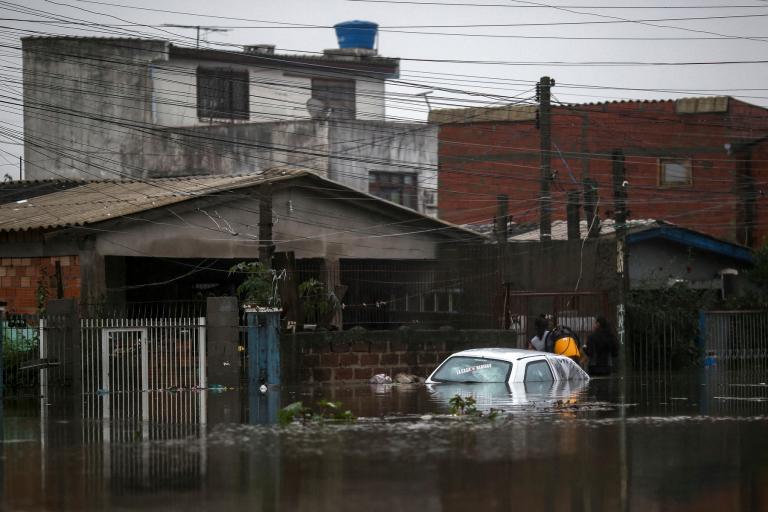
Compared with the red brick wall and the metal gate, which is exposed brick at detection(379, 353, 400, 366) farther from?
the red brick wall

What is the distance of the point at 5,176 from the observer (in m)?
43.5

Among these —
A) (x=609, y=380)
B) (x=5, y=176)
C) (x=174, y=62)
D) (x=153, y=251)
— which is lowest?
(x=609, y=380)

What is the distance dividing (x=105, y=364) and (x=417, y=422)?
827cm

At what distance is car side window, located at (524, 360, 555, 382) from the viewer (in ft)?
66.7

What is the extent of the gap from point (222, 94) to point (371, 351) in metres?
25.3

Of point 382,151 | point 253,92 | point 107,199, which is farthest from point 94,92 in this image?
point 107,199

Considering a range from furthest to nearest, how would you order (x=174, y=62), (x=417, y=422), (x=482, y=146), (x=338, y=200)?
(x=482, y=146), (x=174, y=62), (x=338, y=200), (x=417, y=422)

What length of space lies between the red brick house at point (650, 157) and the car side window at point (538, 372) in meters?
25.7

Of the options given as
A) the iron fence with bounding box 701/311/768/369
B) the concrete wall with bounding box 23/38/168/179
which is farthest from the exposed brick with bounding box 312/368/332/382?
the concrete wall with bounding box 23/38/168/179

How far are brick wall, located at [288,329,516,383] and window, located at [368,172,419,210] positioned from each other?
21351 millimetres

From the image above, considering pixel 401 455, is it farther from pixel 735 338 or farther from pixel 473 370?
pixel 735 338

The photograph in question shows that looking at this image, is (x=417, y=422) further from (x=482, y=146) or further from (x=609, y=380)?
(x=482, y=146)

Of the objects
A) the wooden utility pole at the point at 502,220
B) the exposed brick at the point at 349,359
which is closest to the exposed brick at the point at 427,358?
the exposed brick at the point at 349,359

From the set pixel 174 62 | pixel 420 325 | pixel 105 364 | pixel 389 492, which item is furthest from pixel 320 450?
pixel 174 62
